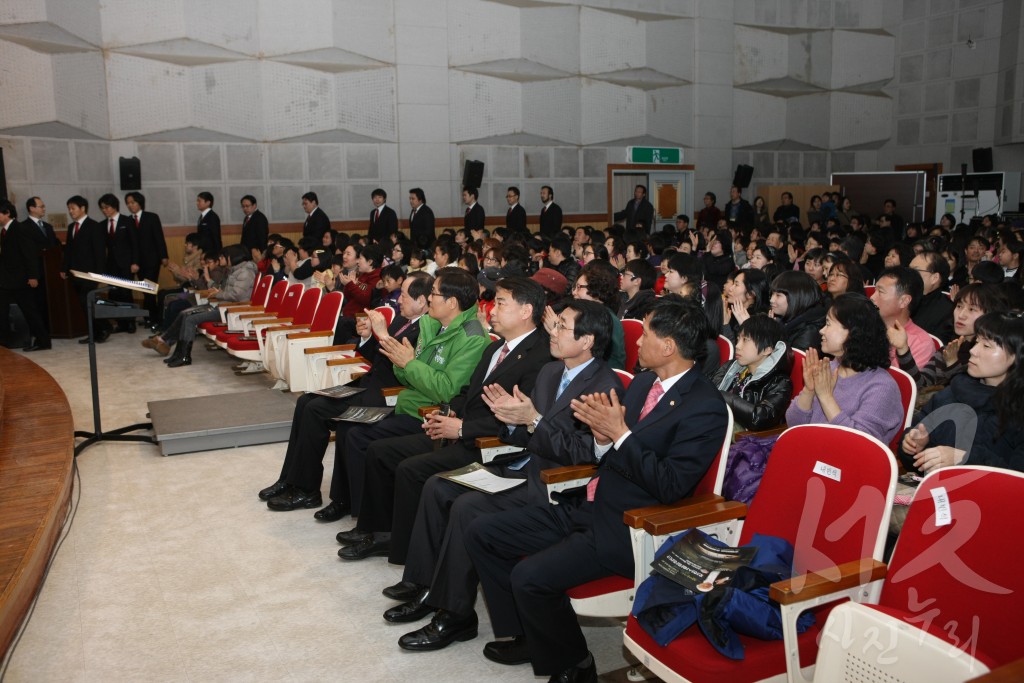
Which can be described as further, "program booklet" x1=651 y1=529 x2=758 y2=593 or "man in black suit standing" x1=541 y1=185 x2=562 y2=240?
"man in black suit standing" x1=541 y1=185 x2=562 y2=240

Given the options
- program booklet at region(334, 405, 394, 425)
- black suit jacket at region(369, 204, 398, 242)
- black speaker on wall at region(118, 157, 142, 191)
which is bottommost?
program booklet at region(334, 405, 394, 425)

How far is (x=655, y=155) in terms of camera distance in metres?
14.9

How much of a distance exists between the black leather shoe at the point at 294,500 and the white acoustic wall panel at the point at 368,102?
8.91 metres

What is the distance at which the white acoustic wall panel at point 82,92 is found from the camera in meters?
10.3

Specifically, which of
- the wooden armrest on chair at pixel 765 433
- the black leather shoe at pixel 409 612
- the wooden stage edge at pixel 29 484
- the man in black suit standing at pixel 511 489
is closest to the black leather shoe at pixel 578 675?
the man in black suit standing at pixel 511 489

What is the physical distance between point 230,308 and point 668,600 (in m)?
6.05

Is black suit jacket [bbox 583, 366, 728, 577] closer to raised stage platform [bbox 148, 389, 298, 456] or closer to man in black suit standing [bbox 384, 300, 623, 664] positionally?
man in black suit standing [bbox 384, 300, 623, 664]

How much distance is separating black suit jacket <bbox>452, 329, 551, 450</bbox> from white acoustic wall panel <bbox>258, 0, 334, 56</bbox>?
9690mm

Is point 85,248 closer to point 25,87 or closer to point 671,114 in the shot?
point 25,87

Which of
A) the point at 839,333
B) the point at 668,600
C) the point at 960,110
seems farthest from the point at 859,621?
the point at 960,110

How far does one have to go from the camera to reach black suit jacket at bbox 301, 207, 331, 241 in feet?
37.9

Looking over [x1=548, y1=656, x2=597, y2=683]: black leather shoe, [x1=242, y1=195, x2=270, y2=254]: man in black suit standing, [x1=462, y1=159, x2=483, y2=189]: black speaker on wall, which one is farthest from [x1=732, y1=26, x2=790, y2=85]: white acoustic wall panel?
[x1=548, y1=656, x2=597, y2=683]: black leather shoe

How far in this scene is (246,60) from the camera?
11531mm

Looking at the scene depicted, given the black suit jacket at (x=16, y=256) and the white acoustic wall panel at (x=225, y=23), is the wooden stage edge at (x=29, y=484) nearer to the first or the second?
the black suit jacket at (x=16, y=256)
